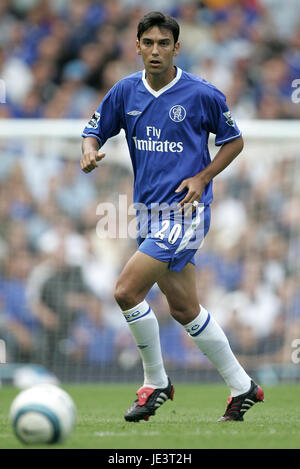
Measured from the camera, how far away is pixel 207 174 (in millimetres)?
5203

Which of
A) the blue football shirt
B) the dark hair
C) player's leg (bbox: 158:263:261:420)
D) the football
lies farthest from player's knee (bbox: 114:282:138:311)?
the dark hair

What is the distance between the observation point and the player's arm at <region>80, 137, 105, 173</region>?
16.5ft

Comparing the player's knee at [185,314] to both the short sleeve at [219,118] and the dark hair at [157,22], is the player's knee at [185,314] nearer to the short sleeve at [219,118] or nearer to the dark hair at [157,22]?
the short sleeve at [219,118]

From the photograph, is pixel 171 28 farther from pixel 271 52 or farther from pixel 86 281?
pixel 271 52

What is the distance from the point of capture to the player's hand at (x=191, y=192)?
508 cm

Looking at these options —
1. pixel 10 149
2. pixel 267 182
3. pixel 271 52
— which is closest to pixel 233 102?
pixel 271 52

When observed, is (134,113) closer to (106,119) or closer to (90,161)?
(106,119)

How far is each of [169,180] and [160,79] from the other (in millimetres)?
686

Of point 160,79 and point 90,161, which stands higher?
point 160,79

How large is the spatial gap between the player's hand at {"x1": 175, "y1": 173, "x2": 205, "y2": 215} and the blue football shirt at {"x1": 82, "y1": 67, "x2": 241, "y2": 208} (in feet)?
0.24

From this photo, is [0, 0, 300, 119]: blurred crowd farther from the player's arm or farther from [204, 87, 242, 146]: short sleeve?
the player's arm

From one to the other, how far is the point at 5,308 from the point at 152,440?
582 cm

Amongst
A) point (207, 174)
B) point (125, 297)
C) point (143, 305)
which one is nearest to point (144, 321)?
point (143, 305)

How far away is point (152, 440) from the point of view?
→ 4109 millimetres
